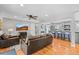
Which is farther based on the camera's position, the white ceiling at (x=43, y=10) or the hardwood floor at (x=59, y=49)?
the hardwood floor at (x=59, y=49)

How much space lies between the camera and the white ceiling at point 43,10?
11.3ft

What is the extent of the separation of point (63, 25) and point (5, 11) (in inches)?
75.2

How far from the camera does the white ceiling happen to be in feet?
11.3

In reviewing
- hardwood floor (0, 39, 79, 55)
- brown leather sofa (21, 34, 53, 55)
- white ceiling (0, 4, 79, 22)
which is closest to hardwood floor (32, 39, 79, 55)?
hardwood floor (0, 39, 79, 55)

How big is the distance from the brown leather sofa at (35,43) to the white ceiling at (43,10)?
66 centimetres

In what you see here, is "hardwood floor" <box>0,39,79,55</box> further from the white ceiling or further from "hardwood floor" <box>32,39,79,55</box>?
the white ceiling

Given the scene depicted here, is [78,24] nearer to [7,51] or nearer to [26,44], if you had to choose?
[26,44]

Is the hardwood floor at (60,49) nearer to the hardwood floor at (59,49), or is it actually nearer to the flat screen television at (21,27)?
the hardwood floor at (59,49)

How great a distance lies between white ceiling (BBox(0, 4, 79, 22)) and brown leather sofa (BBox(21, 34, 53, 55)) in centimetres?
66

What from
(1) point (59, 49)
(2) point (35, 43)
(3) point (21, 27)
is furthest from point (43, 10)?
(1) point (59, 49)

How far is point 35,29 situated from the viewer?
11.6 ft

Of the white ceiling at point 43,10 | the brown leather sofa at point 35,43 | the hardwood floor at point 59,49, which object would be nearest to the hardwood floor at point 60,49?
the hardwood floor at point 59,49
